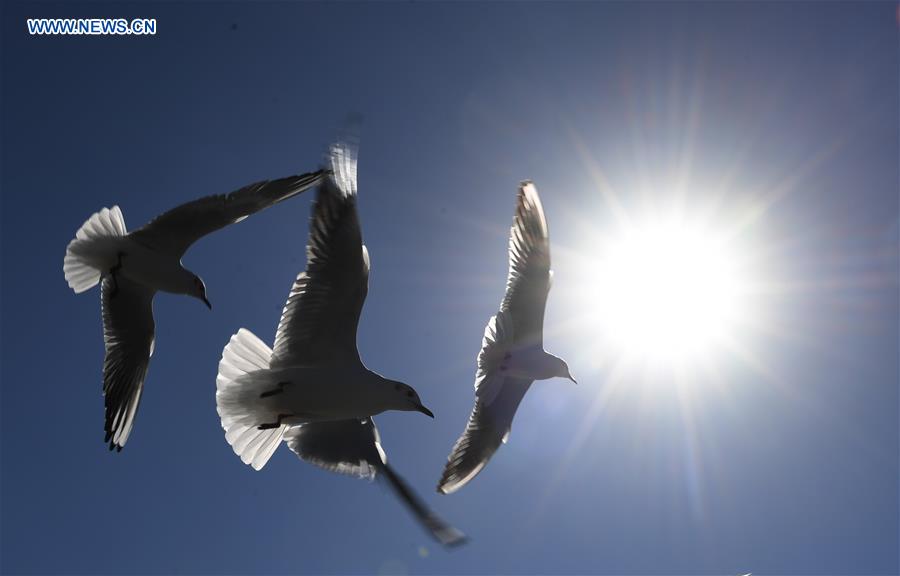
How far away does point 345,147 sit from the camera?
5.44m

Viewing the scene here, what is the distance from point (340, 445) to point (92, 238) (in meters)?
3.06

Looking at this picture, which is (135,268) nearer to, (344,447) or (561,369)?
(344,447)

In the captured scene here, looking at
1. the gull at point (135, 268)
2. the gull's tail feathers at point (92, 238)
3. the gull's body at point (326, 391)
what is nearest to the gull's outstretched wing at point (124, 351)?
the gull at point (135, 268)

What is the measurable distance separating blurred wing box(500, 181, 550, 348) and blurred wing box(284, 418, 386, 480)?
2.02 m

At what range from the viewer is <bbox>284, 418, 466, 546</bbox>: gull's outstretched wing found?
5.92 meters

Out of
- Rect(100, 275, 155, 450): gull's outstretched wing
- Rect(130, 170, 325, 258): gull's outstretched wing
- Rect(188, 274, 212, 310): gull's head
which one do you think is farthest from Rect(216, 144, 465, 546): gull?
Rect(100, 275, 155, 450): gull's outstretched wing

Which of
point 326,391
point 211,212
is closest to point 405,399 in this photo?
point 326,391

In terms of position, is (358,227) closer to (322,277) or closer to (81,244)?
(322,277)

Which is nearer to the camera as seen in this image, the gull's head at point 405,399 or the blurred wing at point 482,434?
the gull's head at point 405,399

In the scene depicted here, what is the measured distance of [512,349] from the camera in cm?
746

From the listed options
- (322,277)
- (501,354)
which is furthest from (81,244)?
(501,354)

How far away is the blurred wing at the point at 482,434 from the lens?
7.26 meters

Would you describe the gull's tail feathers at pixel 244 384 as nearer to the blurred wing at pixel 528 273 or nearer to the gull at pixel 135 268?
the gull at pixel 135 268

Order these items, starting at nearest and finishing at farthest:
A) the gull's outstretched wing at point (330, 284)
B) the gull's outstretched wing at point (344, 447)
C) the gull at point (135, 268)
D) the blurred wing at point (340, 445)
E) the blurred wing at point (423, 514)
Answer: the blurred wing at point (423, 514) → the gull's outstretched wing at point (330, 284) → the gull's outstretched wing at point (344, 447) → the blurred wing at point (340, 445) → the gull at point (135, 268)
